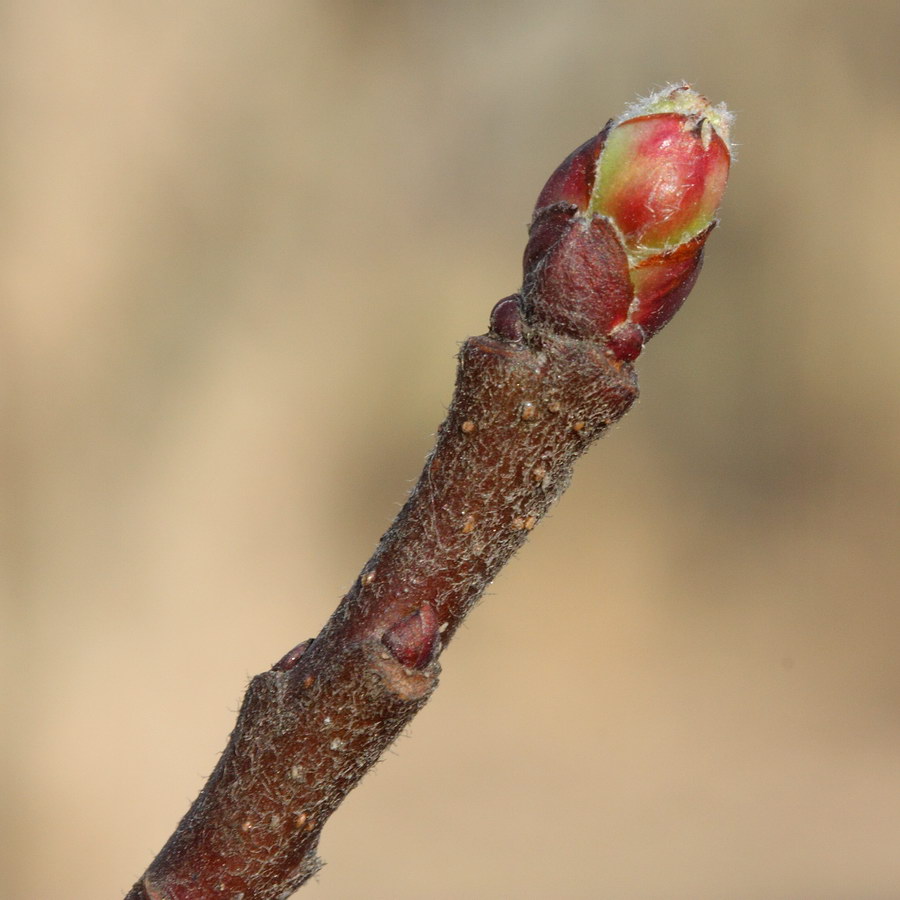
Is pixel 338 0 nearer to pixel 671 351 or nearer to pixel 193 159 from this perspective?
pixel 193 159

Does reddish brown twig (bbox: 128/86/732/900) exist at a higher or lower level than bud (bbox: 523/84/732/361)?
lower

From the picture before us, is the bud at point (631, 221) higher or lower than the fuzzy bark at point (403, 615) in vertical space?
higher

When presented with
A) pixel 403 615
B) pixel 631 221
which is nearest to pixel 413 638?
pixel 403 615

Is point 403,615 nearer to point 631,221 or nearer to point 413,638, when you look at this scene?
point 413,638

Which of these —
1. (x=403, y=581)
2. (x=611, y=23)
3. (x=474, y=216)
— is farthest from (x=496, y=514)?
(x=611, y=23)

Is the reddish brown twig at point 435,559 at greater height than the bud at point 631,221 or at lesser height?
lesser
